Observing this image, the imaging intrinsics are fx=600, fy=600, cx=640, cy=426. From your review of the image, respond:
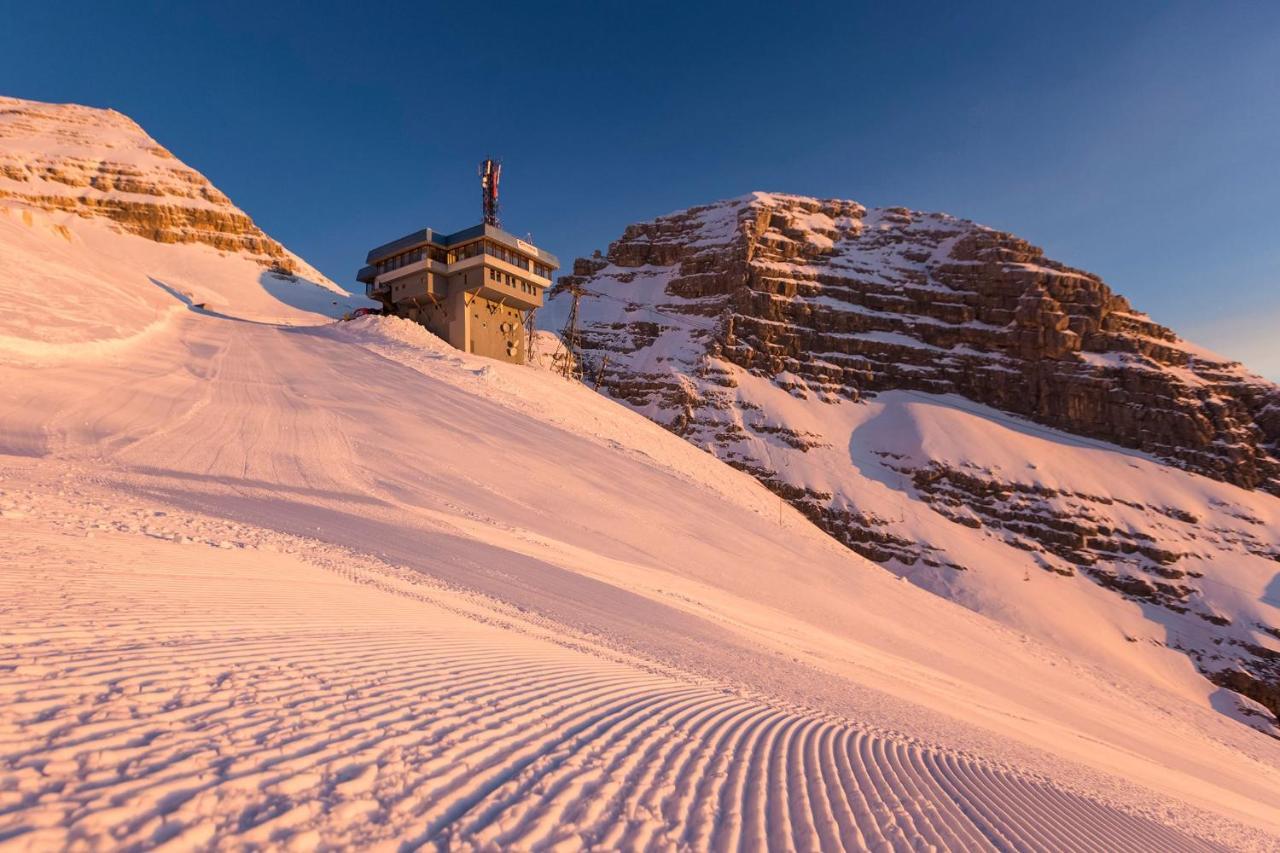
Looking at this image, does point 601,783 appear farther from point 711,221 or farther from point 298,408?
point 711,221

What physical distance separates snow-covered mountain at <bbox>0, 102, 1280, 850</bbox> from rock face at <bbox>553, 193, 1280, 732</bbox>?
88.3 ft

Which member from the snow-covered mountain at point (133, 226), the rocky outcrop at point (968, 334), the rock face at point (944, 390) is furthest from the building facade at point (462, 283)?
the rocky outcrop at point (968, 334)

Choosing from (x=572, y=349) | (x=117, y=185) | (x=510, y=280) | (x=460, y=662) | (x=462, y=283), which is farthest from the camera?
(x=117, y=185)

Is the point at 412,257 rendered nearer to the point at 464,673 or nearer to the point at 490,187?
the point at 490,187

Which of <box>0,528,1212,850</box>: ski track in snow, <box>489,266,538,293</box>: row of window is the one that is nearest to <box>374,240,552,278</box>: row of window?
<box>489,266,538,293</box>: row of window

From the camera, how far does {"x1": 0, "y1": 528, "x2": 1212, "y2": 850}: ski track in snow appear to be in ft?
9.86

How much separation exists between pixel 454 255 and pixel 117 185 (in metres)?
57.2

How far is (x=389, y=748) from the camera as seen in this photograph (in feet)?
13.0

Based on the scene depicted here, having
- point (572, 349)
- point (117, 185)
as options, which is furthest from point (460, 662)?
point (117, 185)

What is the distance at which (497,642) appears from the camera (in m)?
7.84

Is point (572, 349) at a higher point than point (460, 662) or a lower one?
higher

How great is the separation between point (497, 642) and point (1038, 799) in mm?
6339

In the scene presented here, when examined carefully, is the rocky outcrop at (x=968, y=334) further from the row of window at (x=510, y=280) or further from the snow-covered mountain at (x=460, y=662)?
the snow-covered mountain at (x=460, y=662)

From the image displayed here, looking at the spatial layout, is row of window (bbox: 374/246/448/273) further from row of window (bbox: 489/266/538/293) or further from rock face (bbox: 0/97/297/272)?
rock face (bbox: 0/97/297/272)
